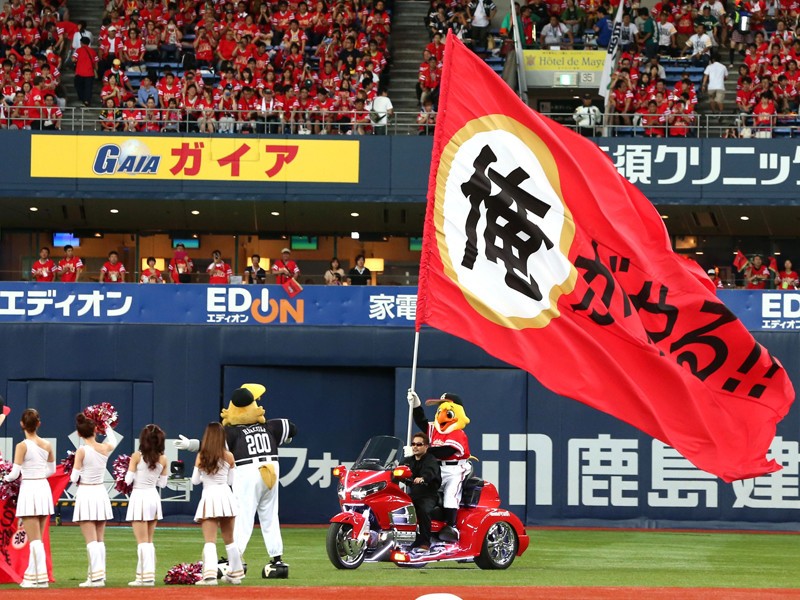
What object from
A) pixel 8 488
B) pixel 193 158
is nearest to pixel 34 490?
pixel 8 488

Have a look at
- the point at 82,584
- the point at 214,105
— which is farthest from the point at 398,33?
the point at 82,584

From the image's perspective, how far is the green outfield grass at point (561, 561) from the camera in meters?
15.0

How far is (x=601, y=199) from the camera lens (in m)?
13.3

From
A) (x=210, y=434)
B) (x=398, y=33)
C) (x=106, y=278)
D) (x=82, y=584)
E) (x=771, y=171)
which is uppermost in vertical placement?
(x=398, y=33)

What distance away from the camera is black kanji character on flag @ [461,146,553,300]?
13.3 metres

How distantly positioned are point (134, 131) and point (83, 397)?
253 inches

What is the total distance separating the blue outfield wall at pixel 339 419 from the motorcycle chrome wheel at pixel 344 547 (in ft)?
30.0

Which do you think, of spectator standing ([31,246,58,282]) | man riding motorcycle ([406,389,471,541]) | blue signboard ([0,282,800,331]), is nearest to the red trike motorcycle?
man riding motorcycle ([406,389,471,541])

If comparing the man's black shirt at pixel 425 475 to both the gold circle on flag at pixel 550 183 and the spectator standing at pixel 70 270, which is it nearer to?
the gold circle on flag at pixel 550 183

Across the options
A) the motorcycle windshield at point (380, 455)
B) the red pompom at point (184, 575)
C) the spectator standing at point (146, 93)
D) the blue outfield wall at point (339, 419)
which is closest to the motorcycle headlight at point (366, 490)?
the motorcycle windshield at point (380, 455)

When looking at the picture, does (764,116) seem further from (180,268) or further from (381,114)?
(180,268)

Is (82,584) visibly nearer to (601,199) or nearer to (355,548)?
(355,548)

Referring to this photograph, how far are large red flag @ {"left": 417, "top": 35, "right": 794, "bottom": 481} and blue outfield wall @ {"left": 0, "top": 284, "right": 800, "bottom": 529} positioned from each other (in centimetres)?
1154

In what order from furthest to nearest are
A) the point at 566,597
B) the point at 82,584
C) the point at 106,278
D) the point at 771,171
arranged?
the point at 771,171, the point at 106,278, the point at 82,584, the point at 566,597
